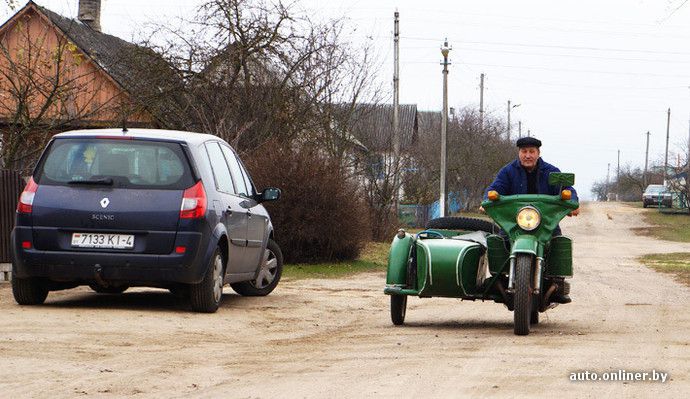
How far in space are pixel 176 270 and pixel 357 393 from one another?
4686 millimetres

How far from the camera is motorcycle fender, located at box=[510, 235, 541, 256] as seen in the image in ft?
33.7

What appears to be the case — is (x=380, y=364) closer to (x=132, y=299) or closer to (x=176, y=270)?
(x=176, y=270)

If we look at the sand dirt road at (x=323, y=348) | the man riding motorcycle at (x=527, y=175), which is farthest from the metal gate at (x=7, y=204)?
the man riding motorcycle at (x=527, y=175)

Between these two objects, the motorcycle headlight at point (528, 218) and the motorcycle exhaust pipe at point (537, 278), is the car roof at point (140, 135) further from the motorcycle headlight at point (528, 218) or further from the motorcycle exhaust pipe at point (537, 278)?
the motorcycle exhaust pipe at point (537, 278)

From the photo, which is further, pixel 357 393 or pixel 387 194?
pixel 387 194

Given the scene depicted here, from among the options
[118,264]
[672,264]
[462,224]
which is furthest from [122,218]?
[672,264]

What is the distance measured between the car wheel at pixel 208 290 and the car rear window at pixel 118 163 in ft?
2.62

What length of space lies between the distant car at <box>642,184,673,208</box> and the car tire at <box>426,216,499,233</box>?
6919 centimetres

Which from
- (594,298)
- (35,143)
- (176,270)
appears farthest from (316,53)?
(176,270)

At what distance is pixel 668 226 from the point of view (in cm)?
5819

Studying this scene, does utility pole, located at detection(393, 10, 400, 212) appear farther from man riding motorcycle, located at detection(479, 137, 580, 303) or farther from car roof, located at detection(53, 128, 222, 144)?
man riding motorcycle, located at detection(479, 137, 580, 303)

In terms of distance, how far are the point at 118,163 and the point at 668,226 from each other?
49.3 metres

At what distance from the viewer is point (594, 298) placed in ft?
51.7

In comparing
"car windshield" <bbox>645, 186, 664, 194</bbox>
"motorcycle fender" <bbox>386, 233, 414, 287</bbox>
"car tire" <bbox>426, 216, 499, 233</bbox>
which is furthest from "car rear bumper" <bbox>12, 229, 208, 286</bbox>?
"car windshield" <bbox>645, 186, 664, 194</bbox>
